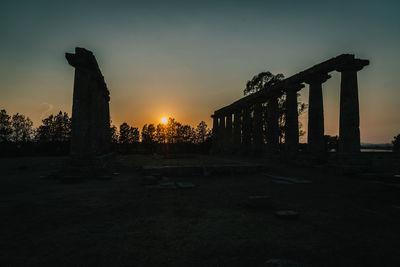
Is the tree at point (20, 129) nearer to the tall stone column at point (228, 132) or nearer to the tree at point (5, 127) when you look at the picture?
the tree at point (5, 127)

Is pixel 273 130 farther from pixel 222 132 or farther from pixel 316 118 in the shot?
pixel 222 132

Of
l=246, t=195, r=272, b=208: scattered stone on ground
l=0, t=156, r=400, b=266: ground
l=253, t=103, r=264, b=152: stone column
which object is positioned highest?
l=253, t=103, r=264, b=152: stone column

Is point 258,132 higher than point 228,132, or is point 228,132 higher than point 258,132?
point 228,132

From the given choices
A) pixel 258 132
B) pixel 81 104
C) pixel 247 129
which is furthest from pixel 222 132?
pixel 81 104

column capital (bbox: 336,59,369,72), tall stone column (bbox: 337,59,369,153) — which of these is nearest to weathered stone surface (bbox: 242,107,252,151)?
tall stone column (bbox: 337,59,369,153)

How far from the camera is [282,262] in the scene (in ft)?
8.64

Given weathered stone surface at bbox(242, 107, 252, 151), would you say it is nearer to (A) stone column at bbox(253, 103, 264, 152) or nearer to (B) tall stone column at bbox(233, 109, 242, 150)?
(A) stone column at bbox(253, 103, 264, 152)

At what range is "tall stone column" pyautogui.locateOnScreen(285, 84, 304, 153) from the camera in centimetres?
1981

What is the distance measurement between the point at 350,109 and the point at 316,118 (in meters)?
3.21

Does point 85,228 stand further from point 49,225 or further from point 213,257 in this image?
point 213,257

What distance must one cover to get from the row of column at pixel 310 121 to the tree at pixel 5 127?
5876 centimetres

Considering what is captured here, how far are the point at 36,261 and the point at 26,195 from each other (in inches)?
230

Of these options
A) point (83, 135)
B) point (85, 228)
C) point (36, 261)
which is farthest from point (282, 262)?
point (83, 135)

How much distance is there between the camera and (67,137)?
6066cm
